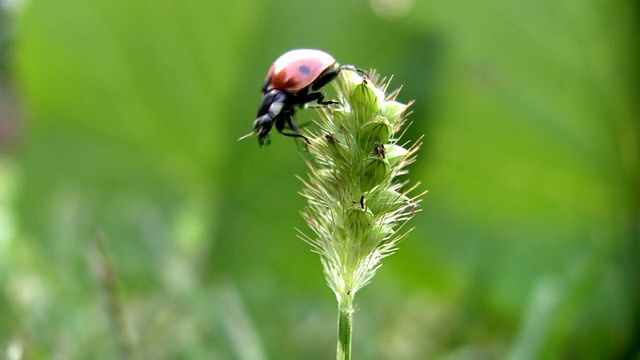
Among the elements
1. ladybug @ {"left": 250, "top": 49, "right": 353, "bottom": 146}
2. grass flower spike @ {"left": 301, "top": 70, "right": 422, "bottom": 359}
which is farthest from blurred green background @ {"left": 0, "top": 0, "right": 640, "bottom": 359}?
grass flower spike @ {"left": 301, "top": 70, "right": 422, "bottom": 359}

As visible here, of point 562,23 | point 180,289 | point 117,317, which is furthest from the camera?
point 562,23

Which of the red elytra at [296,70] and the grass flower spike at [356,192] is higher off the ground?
the red elytra at [296,70]

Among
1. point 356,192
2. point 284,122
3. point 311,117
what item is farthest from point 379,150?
point 311,117

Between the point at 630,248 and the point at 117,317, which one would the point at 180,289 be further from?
the point at 630,248

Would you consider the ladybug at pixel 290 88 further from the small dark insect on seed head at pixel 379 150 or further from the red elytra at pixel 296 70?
the small dark insect on seed head at pixel 379 150

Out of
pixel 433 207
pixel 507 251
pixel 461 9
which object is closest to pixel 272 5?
pixel 461 9

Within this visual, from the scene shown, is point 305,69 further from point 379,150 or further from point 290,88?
point 379,150

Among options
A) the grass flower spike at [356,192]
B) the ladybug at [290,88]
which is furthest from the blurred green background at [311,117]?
the grass flower spike at [356,192]
